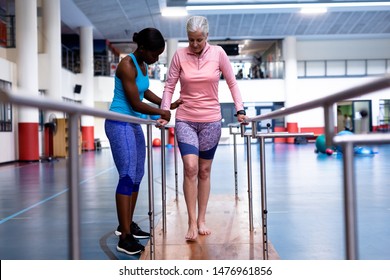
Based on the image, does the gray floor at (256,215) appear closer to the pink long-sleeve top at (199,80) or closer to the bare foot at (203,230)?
the bare foot at (203,230)

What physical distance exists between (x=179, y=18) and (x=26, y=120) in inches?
346

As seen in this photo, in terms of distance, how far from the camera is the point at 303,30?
21.8m

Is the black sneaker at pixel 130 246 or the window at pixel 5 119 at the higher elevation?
the window at pixel 5 119

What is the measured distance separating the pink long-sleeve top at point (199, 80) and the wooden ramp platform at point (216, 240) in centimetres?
83

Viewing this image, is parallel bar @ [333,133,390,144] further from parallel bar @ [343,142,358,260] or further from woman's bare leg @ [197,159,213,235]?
woman's bare leg @ [197,159,213,235]

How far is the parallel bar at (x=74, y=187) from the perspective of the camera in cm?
134

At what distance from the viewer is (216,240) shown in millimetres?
3232

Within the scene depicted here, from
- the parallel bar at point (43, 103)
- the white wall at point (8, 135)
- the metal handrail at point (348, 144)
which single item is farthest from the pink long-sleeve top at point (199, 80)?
the white wall at point (8, 135)

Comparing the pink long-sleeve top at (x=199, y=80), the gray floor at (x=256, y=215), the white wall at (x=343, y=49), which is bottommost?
the gray floor at (x=256, y=215)

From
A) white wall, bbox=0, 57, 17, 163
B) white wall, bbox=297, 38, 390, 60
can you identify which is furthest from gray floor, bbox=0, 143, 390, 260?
white wall, bbox=297, 38, 390, 60

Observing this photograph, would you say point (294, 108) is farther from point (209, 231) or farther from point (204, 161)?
point (209, 231)

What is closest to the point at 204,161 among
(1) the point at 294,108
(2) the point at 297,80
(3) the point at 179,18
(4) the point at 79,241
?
(1) the point at 294,108

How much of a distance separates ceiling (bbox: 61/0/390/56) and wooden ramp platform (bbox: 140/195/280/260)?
1338 centimetres

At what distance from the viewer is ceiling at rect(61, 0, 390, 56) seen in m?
17.5
